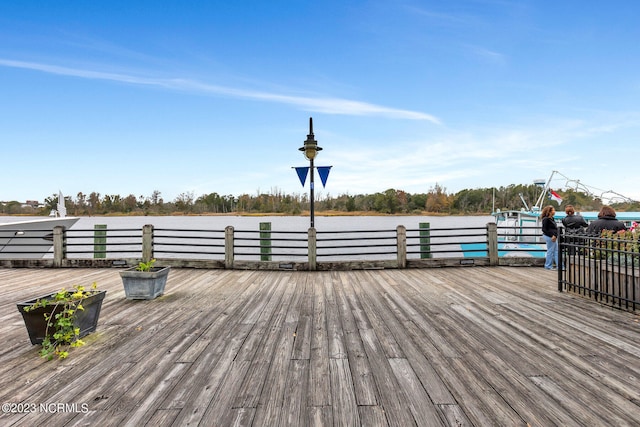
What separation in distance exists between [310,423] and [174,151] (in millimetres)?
66337

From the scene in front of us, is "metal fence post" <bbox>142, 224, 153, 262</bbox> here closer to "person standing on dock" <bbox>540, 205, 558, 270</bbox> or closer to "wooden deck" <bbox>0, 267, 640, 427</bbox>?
"wooden deck" <bbox>0, 267, 640, 427</bbox>

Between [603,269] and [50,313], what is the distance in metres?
8.27

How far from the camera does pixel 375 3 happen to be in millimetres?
14875

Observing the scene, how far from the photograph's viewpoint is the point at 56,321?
328 cm

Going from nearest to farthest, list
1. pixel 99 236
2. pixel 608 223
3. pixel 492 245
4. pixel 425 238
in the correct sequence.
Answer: pixel 608 223
pixel 492 245
pixel 99 236
pixel 425 238

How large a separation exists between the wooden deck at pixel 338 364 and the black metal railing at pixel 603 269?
318mm

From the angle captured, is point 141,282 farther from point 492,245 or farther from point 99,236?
point 492,245

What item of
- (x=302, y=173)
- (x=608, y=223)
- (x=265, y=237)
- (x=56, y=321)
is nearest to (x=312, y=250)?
(x=302, y=173)

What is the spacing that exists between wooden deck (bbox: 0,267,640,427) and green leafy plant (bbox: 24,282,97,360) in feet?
0.47

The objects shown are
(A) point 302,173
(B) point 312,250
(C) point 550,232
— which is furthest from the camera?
(A) point 302,173

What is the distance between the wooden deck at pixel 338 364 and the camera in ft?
7.06

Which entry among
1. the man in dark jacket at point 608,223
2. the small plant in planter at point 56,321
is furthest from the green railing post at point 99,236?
the man in dark jacket at point 608,223

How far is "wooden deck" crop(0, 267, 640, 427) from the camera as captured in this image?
215cm

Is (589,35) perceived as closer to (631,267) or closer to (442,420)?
(631,267)
